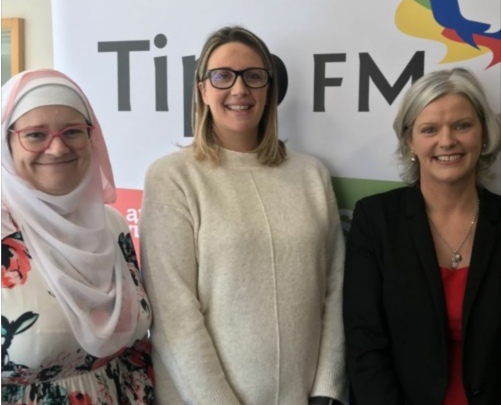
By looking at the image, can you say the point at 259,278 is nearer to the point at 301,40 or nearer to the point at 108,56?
the point at 301,40

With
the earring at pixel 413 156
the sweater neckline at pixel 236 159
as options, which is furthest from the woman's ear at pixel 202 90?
the earring at pixel 413 156

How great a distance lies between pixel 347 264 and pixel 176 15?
1.15 m

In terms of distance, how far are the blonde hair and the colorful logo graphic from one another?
0.56 ft

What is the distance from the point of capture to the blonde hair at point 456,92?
65.0 inches

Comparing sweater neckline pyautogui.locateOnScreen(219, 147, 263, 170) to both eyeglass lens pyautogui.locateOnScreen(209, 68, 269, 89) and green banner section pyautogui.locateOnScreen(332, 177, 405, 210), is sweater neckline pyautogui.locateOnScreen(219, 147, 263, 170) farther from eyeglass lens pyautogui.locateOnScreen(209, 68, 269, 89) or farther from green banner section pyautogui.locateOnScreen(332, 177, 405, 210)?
green banner section pyautogui.locateOnScreen(332, 177, 405, 210)

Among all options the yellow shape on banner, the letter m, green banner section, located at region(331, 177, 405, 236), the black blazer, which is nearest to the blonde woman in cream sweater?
the black blazer

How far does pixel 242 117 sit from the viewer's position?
1.74 meters

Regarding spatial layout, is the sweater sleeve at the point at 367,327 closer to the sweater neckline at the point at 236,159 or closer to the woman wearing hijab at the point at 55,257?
the sweater neckline at the point at 236,159

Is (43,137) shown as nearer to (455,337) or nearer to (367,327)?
(367,327)

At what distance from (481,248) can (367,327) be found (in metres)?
0.39

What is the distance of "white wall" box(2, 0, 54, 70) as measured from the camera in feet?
10.3

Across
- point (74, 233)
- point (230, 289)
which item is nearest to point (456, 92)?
point (230, 289)

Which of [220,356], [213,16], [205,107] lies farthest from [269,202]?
[213,16]

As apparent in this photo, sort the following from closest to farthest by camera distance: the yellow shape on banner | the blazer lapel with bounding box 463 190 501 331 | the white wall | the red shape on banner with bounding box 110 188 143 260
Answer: the blazer lapel with bounding box 463 190 501 331
the yellow shape on banner
the red shape on banner with bounding box 110 188 143 260
the white wall
